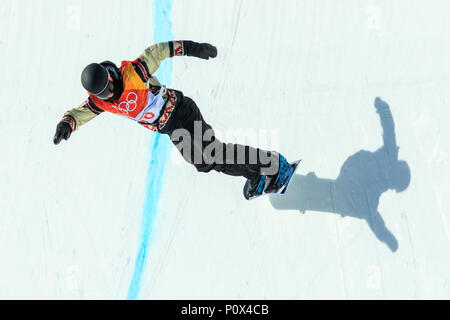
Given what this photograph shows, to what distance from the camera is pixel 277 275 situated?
10.9ft

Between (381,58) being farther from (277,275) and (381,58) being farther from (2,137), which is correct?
(2,137)

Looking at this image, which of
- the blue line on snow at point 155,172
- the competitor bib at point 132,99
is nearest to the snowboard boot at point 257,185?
the blue line on snow at point 155,172

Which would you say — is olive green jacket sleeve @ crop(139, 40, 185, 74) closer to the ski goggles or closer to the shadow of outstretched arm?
the ski goggles

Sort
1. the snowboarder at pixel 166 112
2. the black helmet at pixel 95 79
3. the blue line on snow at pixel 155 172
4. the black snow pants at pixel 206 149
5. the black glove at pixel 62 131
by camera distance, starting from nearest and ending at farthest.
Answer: the black helmet at pixel 95 79
the snowboarder at pixel 166 112
the black glove at pixel 62 131
the black snow pants at pixel 206 149
the blue line on snow at pixel 155 172

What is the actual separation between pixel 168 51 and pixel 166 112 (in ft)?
1.24

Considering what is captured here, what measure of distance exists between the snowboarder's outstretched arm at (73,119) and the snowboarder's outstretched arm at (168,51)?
1.41ft

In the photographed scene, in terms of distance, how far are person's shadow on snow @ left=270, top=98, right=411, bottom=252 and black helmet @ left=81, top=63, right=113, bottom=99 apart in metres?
1.66

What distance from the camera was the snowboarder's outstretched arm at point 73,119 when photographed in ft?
8.68

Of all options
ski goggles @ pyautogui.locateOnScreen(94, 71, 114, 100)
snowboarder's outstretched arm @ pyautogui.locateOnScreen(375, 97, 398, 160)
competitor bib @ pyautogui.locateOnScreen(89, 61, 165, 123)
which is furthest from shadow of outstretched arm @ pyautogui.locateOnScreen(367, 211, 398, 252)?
ski goggles @ pyautogui.locateOnScreen(94, 71, 114, 100)

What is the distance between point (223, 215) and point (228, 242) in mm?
213

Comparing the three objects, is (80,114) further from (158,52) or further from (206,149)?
(206,149)

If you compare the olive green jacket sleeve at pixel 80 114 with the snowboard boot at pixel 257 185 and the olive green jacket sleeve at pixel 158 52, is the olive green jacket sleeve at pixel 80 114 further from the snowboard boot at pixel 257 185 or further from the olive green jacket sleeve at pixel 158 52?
the snowboard boot at pixel 257 185

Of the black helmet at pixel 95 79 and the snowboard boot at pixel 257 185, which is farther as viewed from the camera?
the snowboard boot at pixel 257 185

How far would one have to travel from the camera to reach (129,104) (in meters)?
2.54
